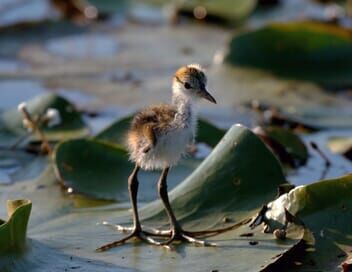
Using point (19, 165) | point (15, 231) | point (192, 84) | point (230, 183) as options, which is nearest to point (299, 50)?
point (19, 165)

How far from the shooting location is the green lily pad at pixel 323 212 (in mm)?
3938

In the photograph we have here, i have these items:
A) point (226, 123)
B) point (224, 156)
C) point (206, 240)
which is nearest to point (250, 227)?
point (206, 240)

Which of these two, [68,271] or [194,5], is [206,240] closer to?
[68,271]

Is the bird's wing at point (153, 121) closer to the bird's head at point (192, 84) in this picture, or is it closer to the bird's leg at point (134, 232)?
the bird's head at point (192, 84)

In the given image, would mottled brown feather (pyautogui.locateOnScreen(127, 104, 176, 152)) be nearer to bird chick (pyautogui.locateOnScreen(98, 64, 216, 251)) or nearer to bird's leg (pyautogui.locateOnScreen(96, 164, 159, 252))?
bird chick (pyautogui.locateOnScreen(98, 64, 216, 251))

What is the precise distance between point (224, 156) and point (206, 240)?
50 centimetres

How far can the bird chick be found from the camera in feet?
13.2

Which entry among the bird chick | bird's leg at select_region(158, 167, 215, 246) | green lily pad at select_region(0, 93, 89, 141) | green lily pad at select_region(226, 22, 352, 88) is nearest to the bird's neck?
the bird chick

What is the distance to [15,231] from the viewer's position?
3768mm

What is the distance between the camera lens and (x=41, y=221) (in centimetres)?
450

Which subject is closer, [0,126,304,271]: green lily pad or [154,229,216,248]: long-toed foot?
[0,126,304,271]: green lily pad

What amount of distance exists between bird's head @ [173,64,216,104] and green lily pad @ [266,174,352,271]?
0.51m

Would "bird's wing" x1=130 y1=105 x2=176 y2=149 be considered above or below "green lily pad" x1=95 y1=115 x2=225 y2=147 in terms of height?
above

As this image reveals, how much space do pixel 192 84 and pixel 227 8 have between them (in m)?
4.75
